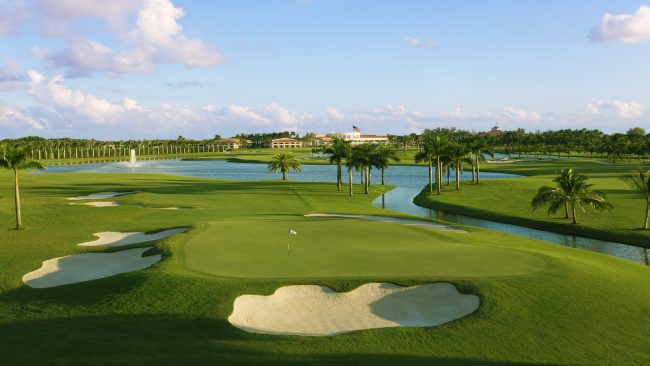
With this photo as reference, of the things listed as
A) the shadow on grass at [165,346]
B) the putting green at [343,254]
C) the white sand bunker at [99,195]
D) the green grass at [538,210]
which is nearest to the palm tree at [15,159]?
the putting green at [343,254]

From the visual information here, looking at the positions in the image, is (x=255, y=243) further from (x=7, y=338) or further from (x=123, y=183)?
(x=123, y=183)

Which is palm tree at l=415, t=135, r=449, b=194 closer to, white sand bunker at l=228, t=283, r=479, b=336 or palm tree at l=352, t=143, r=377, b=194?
palm tree at l=352, t=143, r=377, b=194

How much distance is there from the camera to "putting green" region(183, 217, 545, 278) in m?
20.8

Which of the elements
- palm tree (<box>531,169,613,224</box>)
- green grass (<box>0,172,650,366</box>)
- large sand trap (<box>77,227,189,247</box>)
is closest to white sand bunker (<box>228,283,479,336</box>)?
green grass (<box>0,172,650,366</box>)

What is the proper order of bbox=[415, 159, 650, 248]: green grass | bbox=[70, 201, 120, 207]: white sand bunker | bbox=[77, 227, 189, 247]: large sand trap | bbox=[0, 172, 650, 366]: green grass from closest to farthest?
bbox=[0, 172, 650, 366]: green grass, bbox=[77, 227, 189, 247]: large sand trap, bbox=[415, 159, 650, 248]: green grass, bbox=[70, 201, 120, 207]: white sand bunker

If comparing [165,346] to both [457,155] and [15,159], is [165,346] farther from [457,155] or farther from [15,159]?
[457,155]

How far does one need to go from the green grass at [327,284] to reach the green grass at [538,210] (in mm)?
10419

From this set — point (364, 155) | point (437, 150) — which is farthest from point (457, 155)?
point (364, 155)

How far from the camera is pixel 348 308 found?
17.8 metres

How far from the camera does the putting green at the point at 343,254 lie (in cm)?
2077

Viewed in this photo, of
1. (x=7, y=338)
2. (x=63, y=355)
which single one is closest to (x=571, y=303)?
(x=63, y=355)

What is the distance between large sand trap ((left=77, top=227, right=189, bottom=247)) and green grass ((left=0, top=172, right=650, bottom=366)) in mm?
1623

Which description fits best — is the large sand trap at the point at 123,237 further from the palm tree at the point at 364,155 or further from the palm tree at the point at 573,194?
the palm tree at the point at 364,155

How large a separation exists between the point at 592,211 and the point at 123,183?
6609 cm
